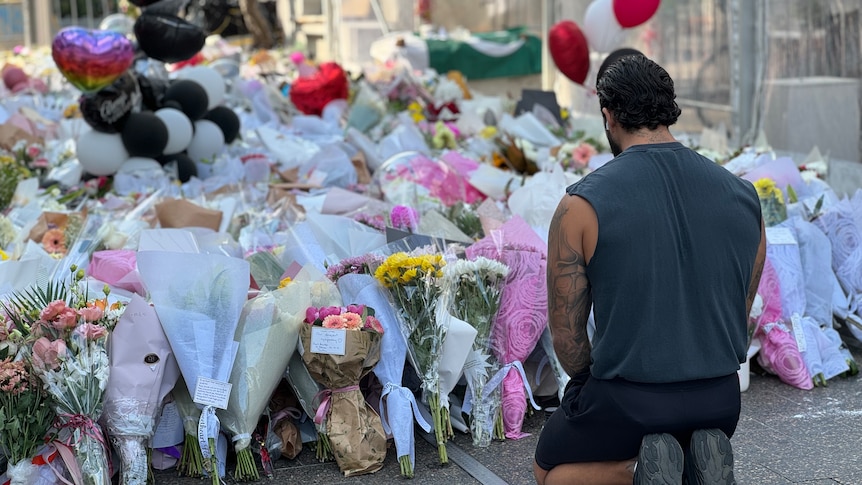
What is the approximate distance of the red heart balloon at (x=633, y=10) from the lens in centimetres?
696

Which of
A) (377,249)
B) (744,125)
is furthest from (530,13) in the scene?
(377,249)

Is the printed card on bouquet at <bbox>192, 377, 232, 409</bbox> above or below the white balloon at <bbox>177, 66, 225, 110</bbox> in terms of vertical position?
below

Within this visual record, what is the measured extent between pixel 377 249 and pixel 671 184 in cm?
185

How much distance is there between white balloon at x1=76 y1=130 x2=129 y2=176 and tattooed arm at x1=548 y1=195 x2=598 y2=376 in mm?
4341

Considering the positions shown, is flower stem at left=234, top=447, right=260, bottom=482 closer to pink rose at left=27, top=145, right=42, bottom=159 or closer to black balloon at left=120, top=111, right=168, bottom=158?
black balloon at left=120, top=111, right=168, bottom=158

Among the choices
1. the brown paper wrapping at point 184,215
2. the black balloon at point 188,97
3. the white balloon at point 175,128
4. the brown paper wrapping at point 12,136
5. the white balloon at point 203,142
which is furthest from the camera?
the brown paper wrapping at point 12,136

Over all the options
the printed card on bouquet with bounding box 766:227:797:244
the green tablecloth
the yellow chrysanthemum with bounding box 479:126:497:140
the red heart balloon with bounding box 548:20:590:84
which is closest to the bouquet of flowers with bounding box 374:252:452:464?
the printed card on bouquet with bounding box 766:227:797:244

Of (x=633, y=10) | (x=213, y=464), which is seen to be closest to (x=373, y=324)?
(x=213, y=464)

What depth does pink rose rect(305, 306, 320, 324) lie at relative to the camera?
3280 millimetres

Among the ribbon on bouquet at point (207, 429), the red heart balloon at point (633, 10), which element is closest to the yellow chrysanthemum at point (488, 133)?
the red heart balloon at point (633, 10)

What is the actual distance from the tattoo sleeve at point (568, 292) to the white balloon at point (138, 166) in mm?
4244

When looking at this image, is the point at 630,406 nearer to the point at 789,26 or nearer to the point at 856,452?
the point at 856,452

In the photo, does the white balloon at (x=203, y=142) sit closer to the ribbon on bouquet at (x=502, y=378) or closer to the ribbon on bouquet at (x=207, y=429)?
the ribbon on bouquet at (x=502, y=378)

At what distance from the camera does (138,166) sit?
20.2 ft
